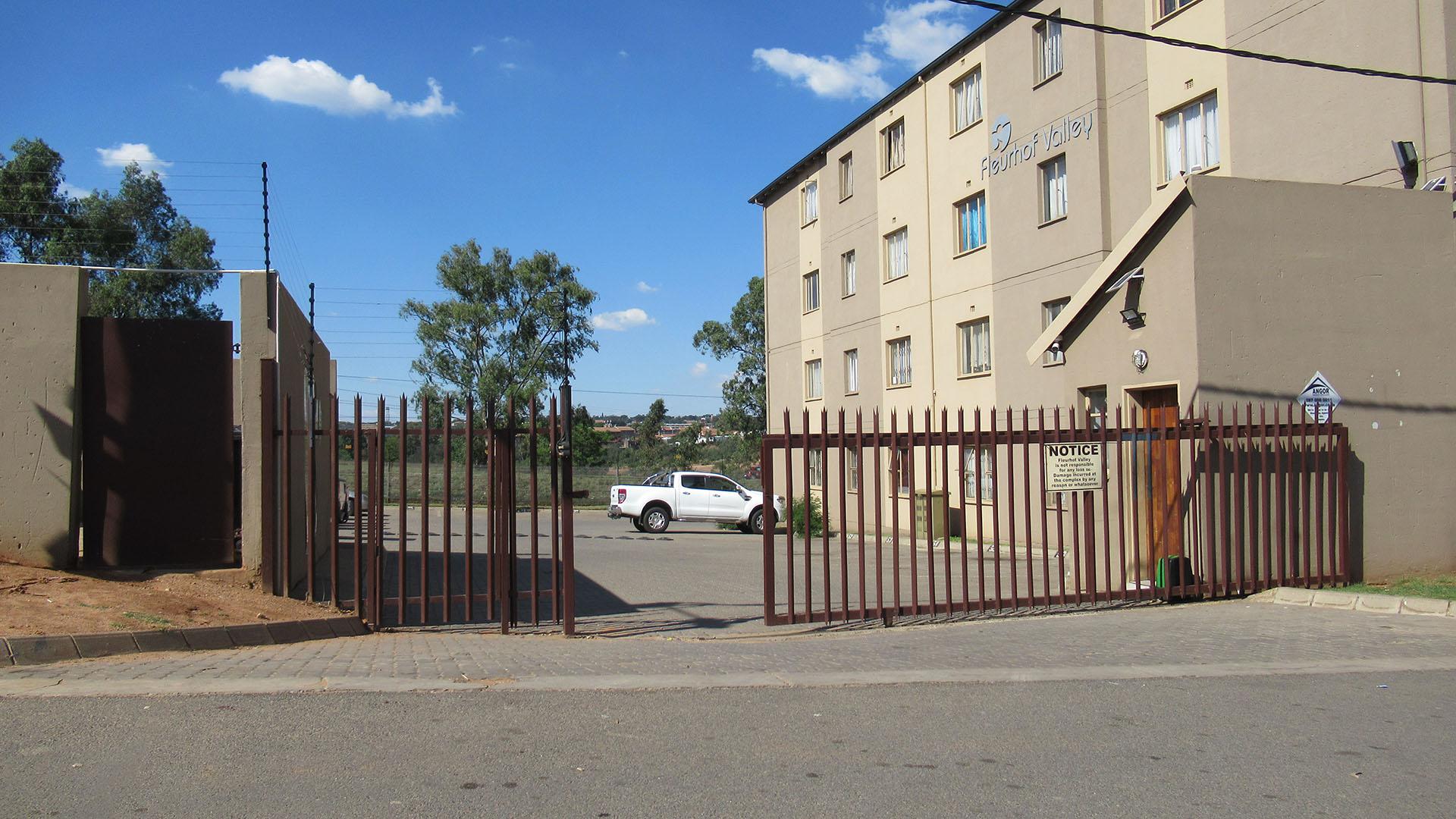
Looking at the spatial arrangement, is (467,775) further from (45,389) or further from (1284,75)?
(1284,75)

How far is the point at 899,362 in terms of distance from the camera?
2791 cm

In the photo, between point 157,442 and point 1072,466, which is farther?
point 1072,466

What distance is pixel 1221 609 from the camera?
10.8m

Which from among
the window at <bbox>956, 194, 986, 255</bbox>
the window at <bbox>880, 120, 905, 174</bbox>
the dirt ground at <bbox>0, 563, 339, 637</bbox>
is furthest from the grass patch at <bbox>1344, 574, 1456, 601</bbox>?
the window at <bbox>880, 120, 905, 174</bbox>

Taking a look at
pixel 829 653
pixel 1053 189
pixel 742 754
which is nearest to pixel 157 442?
pixel 829 653

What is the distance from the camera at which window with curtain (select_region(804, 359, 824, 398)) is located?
3256 centimetres

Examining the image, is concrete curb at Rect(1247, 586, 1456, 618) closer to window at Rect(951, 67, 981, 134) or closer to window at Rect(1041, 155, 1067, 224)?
window at Rect(1041, 155, 1067, 224)

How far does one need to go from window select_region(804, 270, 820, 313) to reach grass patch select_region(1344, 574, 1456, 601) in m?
21.8

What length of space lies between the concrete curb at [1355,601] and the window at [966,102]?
15.5 meters

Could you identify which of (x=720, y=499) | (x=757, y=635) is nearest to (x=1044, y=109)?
(x=720, y=499)

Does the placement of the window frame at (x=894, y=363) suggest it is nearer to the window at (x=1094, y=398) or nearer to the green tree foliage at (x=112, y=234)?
the window at (x=1094, y=398)

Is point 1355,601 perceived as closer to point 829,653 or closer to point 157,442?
point 829,653

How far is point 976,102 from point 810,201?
912cm

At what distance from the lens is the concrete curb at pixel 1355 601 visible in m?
10.2
